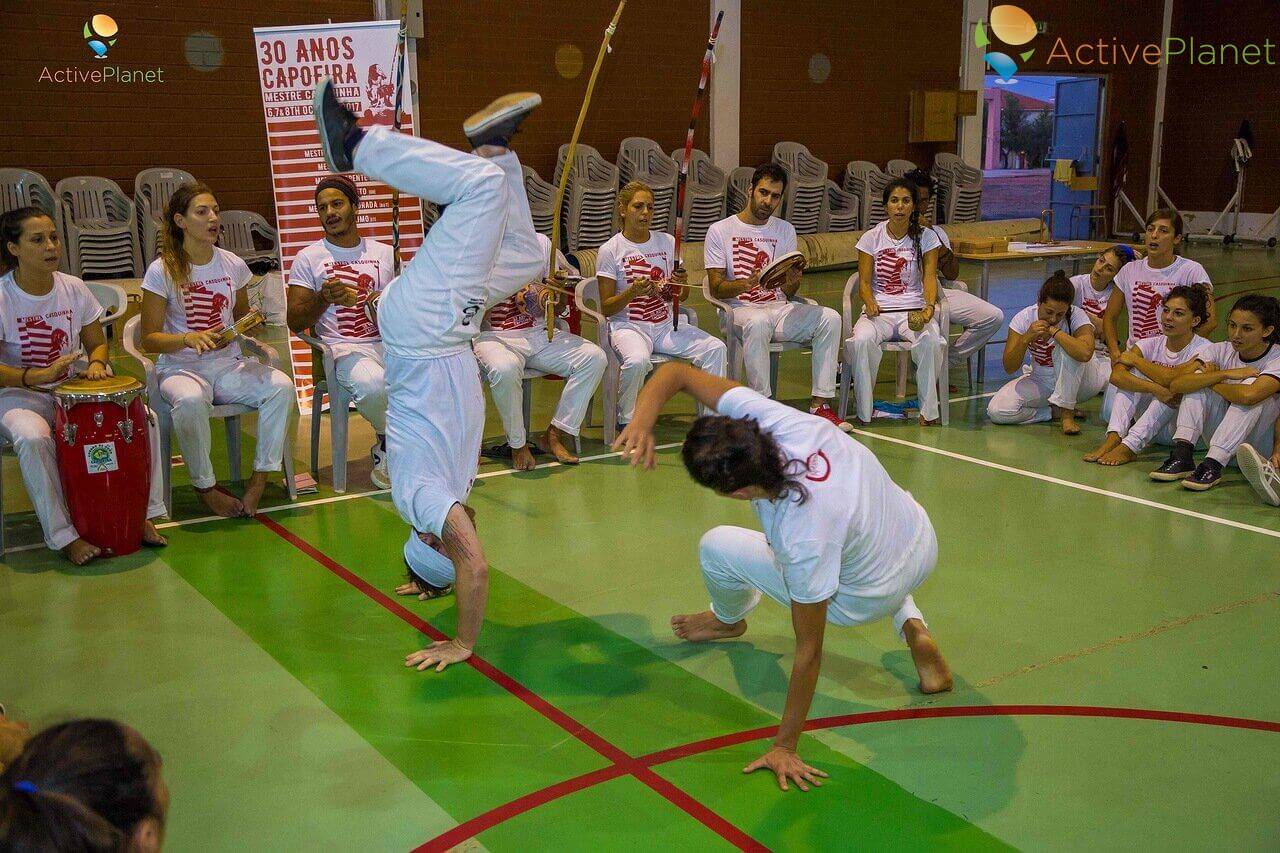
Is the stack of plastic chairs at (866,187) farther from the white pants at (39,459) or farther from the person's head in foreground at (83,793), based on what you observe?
the person's head in foreground at (83,793)

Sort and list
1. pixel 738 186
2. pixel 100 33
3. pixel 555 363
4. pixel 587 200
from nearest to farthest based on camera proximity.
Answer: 1. pixel 555 363
2. pixel 100 33
3. pixel 587 200
4. pixel 738 186

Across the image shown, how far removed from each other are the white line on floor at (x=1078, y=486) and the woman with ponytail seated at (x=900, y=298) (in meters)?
0.41

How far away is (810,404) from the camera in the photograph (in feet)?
23.2

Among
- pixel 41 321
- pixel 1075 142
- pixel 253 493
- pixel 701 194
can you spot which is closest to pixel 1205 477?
pixel 253 493

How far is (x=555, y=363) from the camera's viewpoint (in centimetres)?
614

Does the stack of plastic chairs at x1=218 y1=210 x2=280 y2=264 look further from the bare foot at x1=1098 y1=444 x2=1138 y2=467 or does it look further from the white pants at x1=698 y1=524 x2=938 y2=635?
the white pants at x1=698 y1=524 x2=938 y2=635

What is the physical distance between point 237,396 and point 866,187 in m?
10.7

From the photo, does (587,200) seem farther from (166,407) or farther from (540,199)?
(166,407)

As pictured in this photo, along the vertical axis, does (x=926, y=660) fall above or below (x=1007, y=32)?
below

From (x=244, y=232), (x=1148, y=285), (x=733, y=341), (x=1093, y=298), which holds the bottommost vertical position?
(x=733, y=341)

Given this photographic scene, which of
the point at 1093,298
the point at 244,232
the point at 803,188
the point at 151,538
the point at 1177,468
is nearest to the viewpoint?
the point at 151,538

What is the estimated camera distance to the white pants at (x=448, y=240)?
346cm

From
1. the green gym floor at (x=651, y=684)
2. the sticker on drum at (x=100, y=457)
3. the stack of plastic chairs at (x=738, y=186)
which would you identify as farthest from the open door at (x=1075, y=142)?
the sticker on drum at (x=100, y=457)

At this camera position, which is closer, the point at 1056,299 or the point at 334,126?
the point at 334,126
